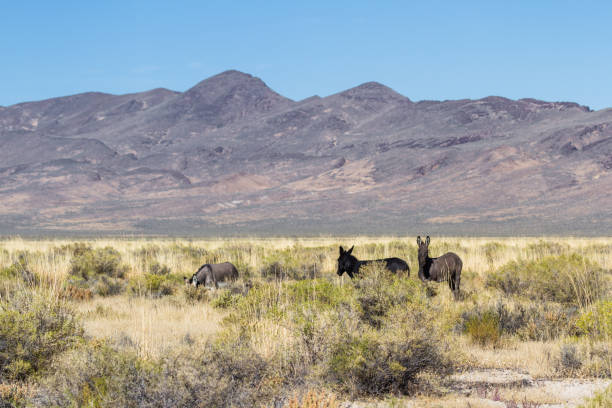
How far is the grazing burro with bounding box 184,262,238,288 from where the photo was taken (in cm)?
1538

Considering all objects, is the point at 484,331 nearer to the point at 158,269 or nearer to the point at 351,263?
the point at 351,263

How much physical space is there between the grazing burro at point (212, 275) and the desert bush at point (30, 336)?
26.0 ft

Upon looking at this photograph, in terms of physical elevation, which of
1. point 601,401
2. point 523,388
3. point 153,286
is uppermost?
point 153,286

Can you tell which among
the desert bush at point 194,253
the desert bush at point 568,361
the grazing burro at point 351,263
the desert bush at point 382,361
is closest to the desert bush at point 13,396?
the desert bush at point 382,361

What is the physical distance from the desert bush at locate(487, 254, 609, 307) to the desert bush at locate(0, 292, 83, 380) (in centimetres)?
880

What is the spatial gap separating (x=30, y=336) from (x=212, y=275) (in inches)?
354

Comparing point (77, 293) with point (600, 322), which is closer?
point (600, 322)

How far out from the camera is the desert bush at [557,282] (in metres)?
12.5

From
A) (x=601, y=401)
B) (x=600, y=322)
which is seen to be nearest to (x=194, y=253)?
(x=600, y=322)

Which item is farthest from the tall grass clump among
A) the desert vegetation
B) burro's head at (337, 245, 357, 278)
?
burro's head at (337, 245, 357, 278)

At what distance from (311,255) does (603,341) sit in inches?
619

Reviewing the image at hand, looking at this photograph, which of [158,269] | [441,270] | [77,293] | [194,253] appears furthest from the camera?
[194,253]

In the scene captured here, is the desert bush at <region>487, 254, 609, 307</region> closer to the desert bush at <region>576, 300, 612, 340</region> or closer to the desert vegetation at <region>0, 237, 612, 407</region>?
the desert vegetation at <region>0, 237, 612, 407</region>

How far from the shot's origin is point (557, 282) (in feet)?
42.3
